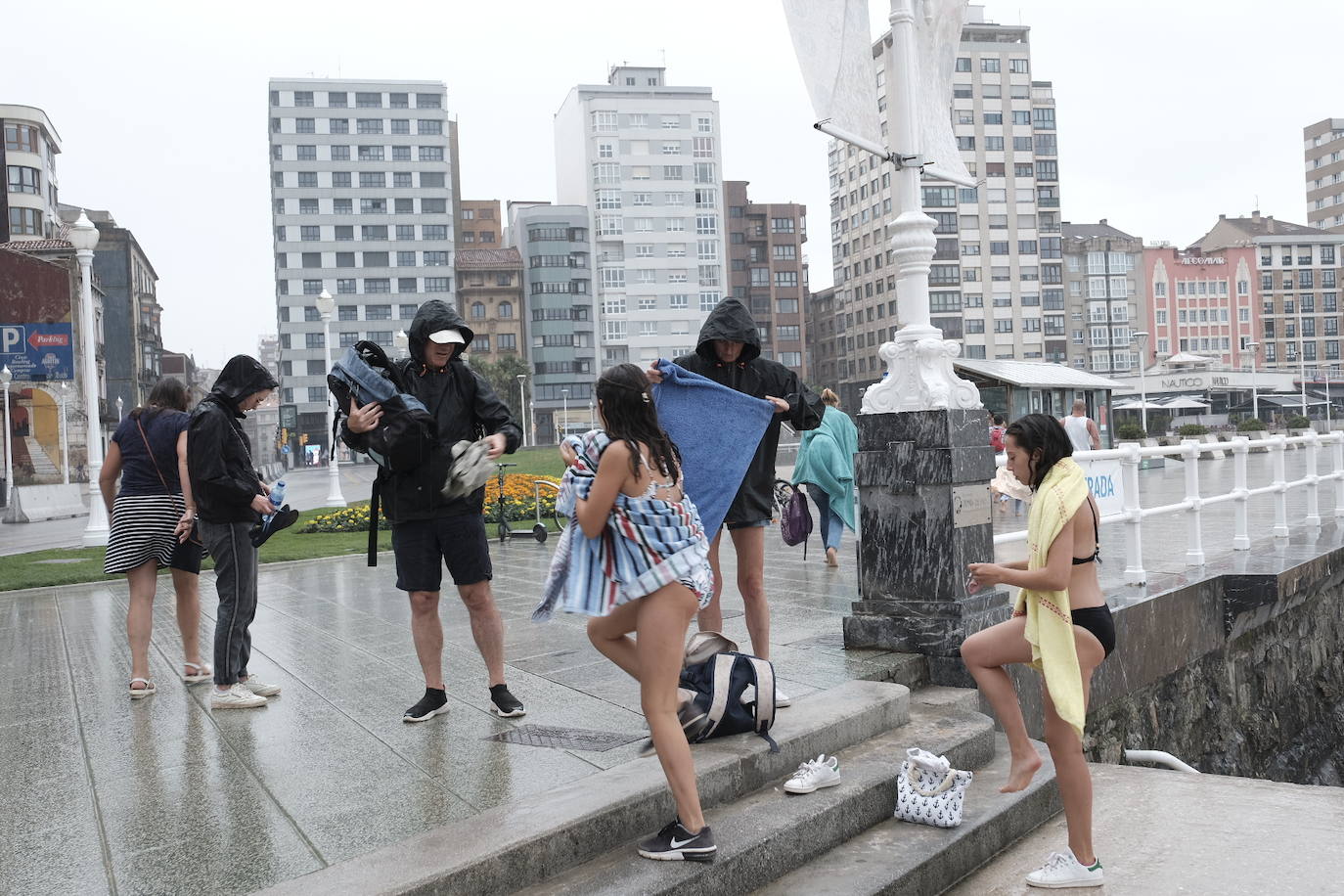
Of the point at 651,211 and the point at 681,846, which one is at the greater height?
the point at 651,211

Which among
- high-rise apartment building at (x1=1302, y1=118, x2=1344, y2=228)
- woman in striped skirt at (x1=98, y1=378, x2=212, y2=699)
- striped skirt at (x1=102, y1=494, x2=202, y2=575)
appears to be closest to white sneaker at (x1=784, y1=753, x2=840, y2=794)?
woman in striped skirt at (x1=98, y1=378, x2=212, y2=699)

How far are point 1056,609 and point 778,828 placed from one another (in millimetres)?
1307

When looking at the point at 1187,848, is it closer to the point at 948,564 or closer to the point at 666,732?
the point at 948,564

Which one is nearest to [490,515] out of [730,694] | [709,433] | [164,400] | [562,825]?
[164,400]

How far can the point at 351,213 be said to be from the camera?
101 meters

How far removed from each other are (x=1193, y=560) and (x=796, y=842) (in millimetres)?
6928

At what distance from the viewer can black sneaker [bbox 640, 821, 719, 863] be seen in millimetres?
3457

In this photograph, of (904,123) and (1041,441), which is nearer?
(1041,441)

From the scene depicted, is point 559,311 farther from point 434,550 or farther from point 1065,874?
point 1065,874

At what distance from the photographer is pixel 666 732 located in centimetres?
342

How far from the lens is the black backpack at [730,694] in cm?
421

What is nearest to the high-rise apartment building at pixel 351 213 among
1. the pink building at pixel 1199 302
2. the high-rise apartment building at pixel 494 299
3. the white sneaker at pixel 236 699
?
the high-rise apartment building at pixel 494 299

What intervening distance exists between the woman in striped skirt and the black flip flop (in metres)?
0.36

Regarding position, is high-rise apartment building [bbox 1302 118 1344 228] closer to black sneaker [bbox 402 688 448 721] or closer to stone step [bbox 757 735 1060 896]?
stone step [bbox 757 735 1060 896]
